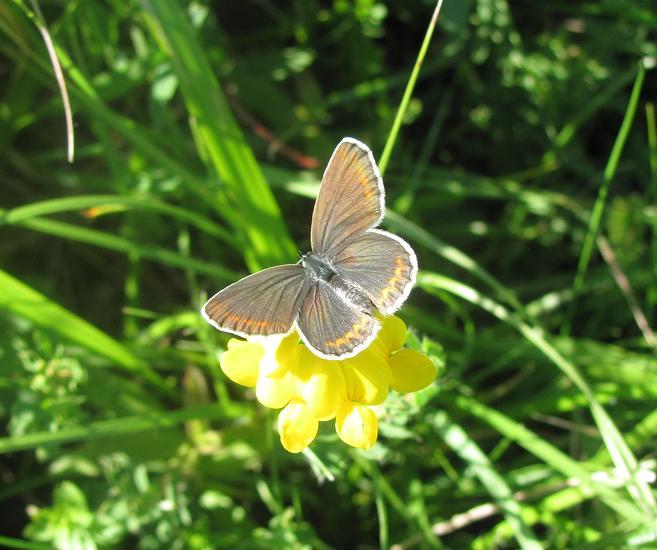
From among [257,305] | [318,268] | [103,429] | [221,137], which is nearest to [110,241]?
[221,137]

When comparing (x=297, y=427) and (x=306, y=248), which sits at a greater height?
(x=297, y=427)

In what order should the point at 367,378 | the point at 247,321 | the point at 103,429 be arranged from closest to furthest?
the point at 247,321
the point at 367,378
the point at 103,429

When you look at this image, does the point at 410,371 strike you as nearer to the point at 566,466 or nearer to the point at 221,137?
the point at 566,466

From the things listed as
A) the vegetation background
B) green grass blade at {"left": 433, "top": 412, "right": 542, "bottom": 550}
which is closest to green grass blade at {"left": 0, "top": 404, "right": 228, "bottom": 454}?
the vegetation background

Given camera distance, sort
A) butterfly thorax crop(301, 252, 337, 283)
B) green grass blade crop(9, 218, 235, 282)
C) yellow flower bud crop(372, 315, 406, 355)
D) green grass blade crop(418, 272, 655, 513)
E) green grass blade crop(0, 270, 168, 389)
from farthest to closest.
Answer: green grass blade crop(9, 218, 235, 282) < green grass blade crop(0, 270, 168, 389) < green grass blade crop(418, 272, 655, 513) < butterfly thorax crop(301, 252, 337, 283) < yellow flower bud crop(372, 315, 406, 355)

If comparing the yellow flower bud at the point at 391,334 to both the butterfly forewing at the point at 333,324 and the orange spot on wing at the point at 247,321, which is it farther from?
the orange spot on wing at the point at 247,321

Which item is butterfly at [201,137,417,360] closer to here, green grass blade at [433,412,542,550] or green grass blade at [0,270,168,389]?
green grass blade at [433,412,542,550]
